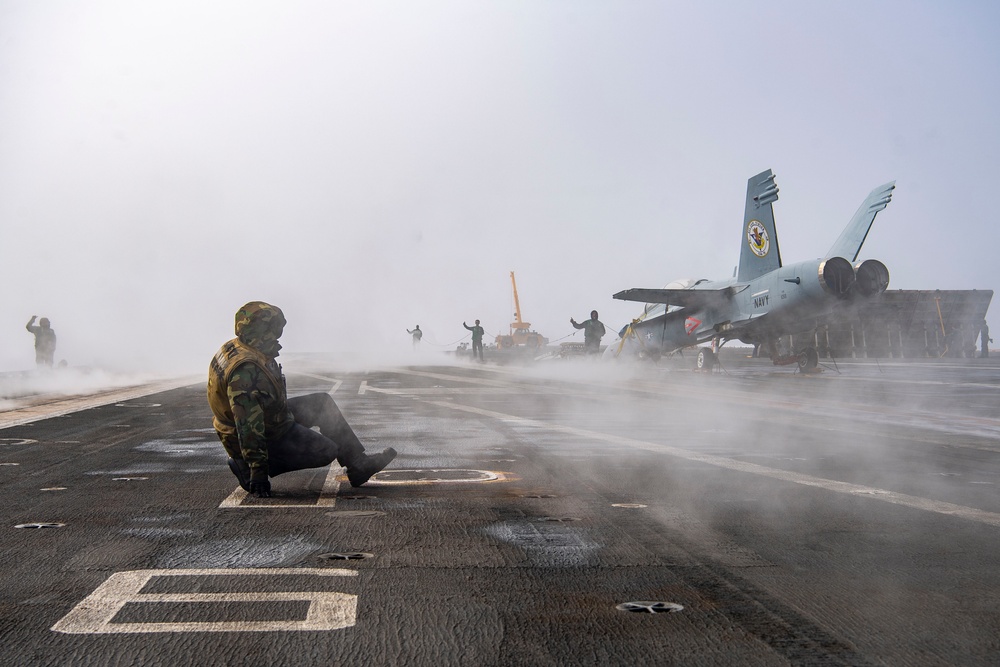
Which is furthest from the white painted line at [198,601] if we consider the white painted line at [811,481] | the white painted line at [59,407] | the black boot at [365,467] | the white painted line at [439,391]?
the white painted line at [439,391]

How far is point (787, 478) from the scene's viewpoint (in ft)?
25.2

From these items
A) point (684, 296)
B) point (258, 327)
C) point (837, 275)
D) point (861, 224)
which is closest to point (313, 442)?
point (258, 327)

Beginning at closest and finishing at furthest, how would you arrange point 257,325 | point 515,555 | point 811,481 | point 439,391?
point 515,555, point 257,325, point 811,481, point 439,391

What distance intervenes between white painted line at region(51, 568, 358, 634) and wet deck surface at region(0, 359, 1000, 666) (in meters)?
0.02

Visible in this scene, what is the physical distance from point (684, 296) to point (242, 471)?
2460 centimetres

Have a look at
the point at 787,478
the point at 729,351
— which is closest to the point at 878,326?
the point at 729,351

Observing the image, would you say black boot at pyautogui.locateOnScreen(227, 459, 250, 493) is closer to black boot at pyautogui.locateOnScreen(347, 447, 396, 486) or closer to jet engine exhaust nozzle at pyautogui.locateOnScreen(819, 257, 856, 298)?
black boot at pyautogui.locateOnScreen(347, 447, 396, 486)

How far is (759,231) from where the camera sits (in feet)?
89.5

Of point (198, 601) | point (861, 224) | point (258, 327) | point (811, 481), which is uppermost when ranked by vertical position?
point (861, 224)

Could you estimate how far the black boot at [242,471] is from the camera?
263 inches

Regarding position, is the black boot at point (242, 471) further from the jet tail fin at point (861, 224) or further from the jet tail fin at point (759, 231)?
the jet tail fin at point (759, 231)

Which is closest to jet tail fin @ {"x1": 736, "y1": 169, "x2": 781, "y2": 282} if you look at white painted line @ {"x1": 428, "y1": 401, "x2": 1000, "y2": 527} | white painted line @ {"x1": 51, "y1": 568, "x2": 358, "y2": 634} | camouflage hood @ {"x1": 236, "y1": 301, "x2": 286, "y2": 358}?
white painted line @ {"x1": 428, "y1": 401, "x2": 1000, "y2": 527}

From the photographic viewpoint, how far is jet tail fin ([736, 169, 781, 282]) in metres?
26.8

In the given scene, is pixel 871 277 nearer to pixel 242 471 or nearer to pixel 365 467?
pixel 365 467
